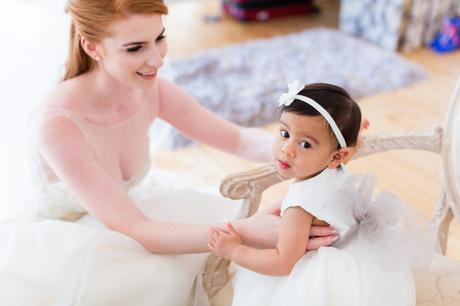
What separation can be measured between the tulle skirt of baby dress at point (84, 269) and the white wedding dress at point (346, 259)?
17cm

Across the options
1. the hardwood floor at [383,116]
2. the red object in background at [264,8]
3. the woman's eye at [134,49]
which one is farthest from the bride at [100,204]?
the red object in background at [264,8]

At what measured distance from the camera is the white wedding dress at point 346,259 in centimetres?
93

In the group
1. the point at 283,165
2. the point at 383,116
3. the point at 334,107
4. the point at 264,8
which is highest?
the point at 334,107

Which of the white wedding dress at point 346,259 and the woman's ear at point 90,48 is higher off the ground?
the woman's ear at point 90,48

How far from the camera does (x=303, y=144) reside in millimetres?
941

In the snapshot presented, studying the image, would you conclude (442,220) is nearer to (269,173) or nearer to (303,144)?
(269,173)

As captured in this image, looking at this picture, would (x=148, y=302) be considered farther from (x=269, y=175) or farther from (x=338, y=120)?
(x=338, y=120)

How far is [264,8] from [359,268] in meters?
3.73

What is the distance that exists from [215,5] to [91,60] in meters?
3.70

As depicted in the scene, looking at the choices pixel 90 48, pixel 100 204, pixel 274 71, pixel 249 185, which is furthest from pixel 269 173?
pixel 274 71

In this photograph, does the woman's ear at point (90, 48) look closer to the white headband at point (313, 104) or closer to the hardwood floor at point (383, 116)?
the white headband at point (313, 104)

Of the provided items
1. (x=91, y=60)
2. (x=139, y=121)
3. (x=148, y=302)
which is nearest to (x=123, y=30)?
(x=91, y=60)

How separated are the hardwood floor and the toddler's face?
893mm

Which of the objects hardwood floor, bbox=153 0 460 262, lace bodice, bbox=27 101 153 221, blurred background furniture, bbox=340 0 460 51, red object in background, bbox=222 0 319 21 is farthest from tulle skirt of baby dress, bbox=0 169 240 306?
red object in background, bbox=222 0 319 21
